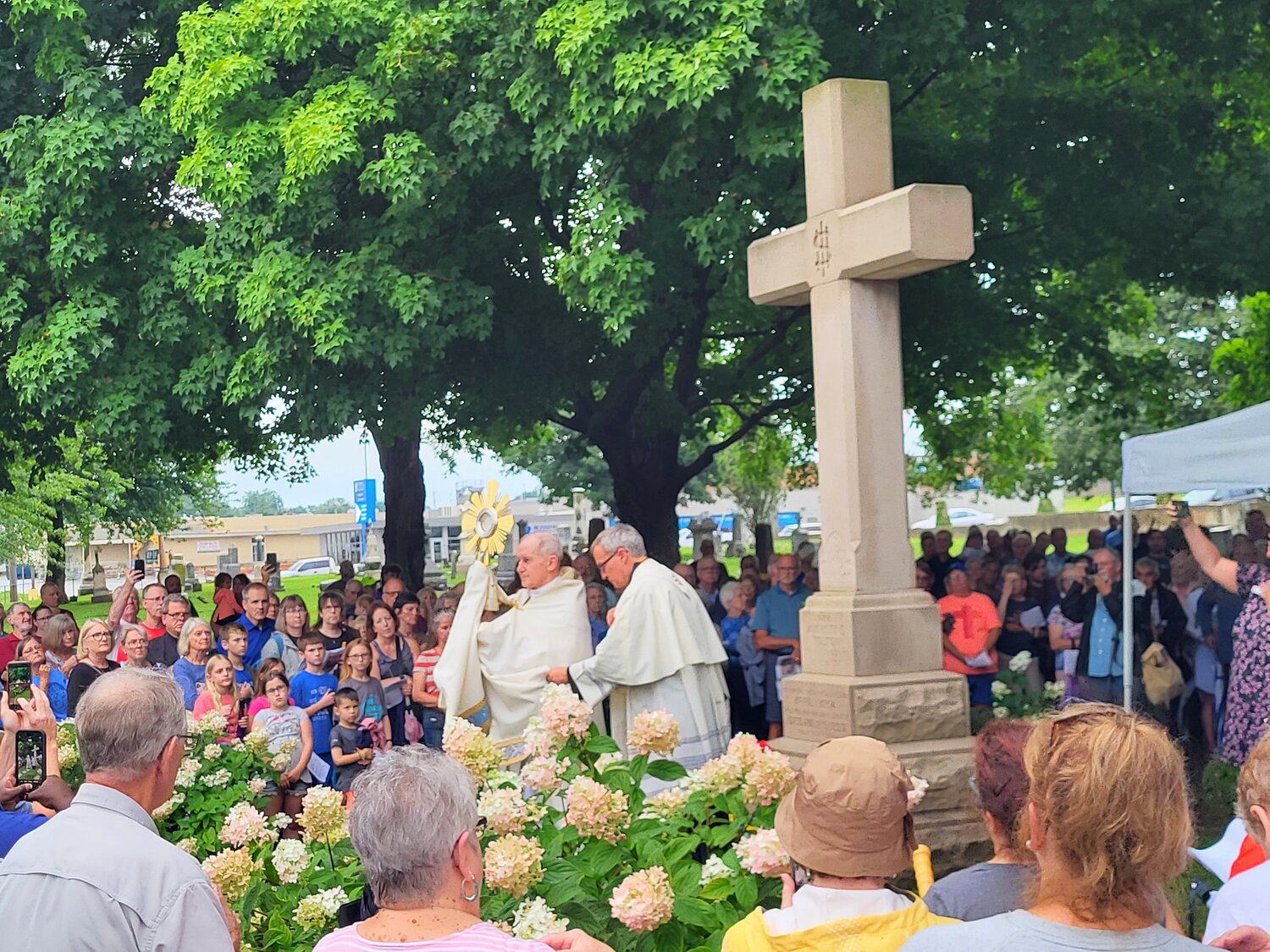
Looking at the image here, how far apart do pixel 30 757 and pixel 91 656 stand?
4376 millimetres

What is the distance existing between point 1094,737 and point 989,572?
12174 mm

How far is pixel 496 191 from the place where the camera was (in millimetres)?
15039

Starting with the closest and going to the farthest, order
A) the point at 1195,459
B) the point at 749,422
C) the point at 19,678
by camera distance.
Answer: the point at 19,678
the point at 1195,459
the point at 749,422

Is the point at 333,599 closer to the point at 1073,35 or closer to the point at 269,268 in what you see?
the point at 269,268

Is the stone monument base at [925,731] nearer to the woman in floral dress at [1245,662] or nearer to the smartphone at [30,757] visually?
the woman in floral dress at [1245,662]

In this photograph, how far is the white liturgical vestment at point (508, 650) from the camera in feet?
25.1

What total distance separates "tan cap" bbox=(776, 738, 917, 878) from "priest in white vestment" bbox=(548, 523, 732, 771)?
4502 mm

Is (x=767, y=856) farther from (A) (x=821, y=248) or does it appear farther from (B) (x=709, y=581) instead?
(B) (x=709, y=581)

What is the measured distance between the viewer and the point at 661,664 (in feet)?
24.7

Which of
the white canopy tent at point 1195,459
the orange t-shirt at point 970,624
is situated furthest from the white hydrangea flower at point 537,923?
the orange t-shirt at point 970,624

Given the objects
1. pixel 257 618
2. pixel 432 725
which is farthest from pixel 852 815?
pixel 257 618

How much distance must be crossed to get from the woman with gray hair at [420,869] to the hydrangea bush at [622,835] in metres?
0.85

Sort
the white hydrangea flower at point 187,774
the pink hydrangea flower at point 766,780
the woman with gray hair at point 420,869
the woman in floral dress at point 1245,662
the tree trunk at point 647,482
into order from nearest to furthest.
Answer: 1. the woman with gray hair at point 420,869
2. the pink hydrangea flower at point 766,780
3. the white hydrangea flower at point 187,774
4. the woman in floral dress at point 1245,662
5. the tree trunk at point 647,482

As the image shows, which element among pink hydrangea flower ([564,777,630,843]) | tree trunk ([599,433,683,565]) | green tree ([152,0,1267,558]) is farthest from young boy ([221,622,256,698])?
tree trunk ([599,433,683,565])
